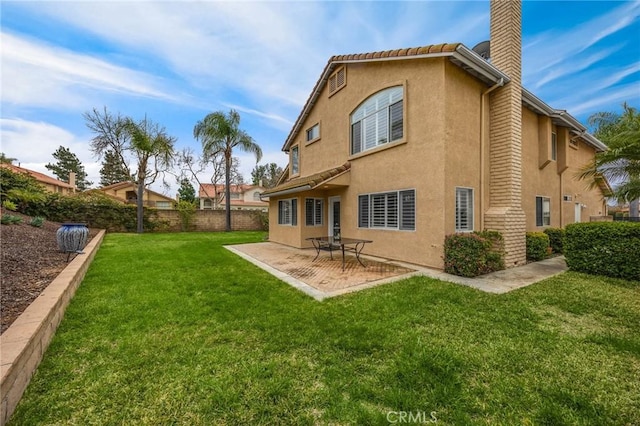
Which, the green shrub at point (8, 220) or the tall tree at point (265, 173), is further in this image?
the tall tree at point (265, 173)

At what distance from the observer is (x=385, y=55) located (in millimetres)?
9242

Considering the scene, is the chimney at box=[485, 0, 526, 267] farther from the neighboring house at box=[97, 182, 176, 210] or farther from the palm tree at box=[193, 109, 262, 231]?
the neighboring house at box=[97, 182, 176, 210]

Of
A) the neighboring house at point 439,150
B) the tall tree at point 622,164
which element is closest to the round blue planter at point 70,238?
the neighboring house at point 439,150

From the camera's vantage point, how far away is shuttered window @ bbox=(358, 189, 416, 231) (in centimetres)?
869

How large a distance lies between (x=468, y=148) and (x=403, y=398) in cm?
813

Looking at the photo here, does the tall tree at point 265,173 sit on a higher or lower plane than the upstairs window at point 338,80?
higher

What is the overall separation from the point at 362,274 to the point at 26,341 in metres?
6.32

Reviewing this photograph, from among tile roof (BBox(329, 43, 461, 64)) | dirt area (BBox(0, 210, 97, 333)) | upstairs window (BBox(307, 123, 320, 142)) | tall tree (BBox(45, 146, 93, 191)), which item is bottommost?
dirt area (BBox(0, 210, 97, 333))

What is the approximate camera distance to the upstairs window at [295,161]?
16.5 meters

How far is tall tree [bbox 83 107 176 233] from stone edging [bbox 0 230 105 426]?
18263 millimetres

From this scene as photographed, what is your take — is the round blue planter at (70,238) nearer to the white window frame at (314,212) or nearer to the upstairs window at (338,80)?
the white window frame at (314,212)

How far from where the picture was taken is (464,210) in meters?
8.45

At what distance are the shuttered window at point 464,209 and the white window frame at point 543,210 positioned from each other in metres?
5.28

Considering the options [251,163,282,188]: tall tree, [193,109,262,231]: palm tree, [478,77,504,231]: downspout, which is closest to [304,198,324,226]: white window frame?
[478,77,504,231]: downspout
